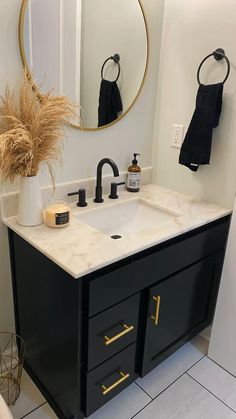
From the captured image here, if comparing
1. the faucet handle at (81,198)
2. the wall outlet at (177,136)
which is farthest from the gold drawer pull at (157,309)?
the wall outlet at (177,136)

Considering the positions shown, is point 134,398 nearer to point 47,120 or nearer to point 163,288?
point 163,288

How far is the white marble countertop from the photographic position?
1046 mm

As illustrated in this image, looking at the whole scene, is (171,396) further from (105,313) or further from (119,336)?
(105,313)

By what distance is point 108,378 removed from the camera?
1.27 m

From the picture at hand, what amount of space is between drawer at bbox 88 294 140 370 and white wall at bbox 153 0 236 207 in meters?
0.71

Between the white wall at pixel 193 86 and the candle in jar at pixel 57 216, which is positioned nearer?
the candle in jar at pixel 57 216

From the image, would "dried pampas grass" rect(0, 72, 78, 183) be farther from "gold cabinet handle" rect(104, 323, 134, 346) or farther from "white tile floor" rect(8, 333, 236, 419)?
"white tile floor" rect(8, 333, 236, 419)

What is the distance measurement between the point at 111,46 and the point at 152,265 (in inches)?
39.1

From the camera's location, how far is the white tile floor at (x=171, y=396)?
1411mm

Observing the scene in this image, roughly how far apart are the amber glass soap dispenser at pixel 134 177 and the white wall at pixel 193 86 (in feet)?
0.58

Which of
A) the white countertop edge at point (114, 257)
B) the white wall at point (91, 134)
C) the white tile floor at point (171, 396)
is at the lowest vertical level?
the white tile floor at point (171, 396)

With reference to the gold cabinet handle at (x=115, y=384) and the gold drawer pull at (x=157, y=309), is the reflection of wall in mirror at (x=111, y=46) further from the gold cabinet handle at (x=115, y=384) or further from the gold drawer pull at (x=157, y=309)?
the gold cabinet handle at (x=115, y=384)

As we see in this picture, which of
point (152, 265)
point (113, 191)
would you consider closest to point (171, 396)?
point (152, 265)

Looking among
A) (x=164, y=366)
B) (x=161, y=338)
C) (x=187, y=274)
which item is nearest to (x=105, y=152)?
(x=187, y=274)
